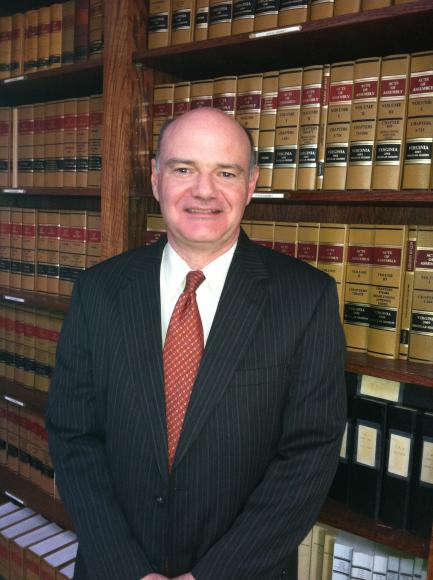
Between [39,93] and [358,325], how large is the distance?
1.64m

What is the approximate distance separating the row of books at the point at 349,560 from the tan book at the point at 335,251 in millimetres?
661

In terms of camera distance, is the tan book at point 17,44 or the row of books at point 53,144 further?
the tan book at point 17,44

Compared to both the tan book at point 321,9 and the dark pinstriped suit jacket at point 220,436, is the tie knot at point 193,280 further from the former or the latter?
the tan book at point 321,9

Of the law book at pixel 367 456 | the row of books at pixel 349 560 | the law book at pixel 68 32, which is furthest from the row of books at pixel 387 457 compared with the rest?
the law book at pixel 68 32

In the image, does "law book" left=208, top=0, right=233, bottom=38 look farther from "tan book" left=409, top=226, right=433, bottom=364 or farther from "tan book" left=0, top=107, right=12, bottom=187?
"tan book" left=0, top=107, right=12, bottom=187

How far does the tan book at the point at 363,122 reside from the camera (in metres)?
1.38

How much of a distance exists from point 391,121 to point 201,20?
0.68m

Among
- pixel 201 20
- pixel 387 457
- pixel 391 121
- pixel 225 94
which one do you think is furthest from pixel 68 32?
pixel 387 457

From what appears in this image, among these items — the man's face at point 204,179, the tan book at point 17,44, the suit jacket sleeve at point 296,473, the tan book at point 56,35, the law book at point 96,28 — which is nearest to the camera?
the suit jacket sleeve at point 296,473

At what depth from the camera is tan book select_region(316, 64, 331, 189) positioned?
1441 mm

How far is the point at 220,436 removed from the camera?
3.79 ft

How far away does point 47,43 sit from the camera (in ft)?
6.41

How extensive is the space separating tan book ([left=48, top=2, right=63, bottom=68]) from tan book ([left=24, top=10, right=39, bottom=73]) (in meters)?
0.08

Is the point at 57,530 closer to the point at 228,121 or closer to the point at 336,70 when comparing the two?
the point at 228,121
